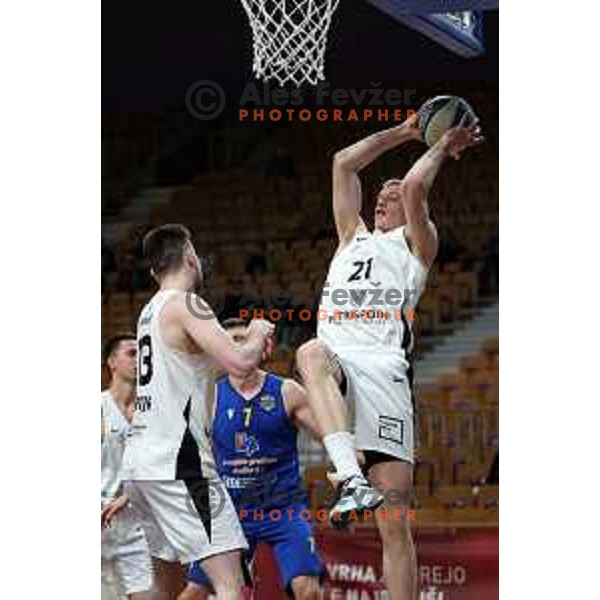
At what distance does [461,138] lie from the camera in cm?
907

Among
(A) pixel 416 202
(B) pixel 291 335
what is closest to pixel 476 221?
(A) pixel 416 202

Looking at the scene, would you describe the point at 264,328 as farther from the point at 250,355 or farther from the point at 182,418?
the point at 182,418

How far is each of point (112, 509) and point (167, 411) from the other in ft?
1.57

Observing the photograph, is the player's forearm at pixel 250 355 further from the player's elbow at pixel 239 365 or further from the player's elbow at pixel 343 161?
the player's elbow at pixel 343 161

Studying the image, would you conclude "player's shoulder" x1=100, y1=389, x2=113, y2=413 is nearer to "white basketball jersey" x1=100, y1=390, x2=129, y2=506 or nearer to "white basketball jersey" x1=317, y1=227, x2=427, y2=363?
"white basketball jersey" x1=100, y1=390, x2=129, y2=506

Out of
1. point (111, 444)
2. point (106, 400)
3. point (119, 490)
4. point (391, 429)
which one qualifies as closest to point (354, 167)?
point (391, 429)

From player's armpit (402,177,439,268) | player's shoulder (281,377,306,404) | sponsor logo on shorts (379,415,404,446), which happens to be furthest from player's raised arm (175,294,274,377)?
player's armpit (402,177,439,268)

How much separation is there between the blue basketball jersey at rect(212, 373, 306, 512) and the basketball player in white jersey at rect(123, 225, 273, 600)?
5 centimetres

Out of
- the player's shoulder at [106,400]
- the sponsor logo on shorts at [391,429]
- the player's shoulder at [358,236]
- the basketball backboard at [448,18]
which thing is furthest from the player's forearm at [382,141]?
the player's shoulder at [106,400]

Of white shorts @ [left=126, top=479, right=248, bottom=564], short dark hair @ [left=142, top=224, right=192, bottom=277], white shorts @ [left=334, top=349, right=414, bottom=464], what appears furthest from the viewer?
short dark hair @ [left=142, top=224, right=192, bottom=277]

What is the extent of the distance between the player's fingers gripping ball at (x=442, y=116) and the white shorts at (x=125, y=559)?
1.95 metres

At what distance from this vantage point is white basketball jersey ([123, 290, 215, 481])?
9188 mm

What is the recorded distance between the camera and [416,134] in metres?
9.10
